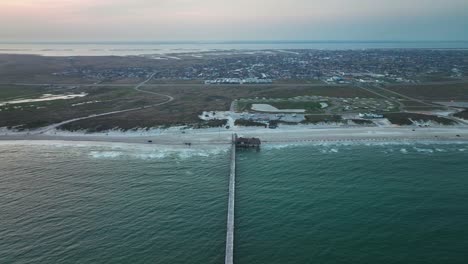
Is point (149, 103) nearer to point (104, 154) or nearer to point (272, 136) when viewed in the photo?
point (104, 154)

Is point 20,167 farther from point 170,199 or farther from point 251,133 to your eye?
point 251,133

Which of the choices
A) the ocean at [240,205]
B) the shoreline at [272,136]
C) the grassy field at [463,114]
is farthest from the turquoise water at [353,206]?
the grassy field at [463,114]

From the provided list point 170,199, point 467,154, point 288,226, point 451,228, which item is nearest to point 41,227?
point 170,199

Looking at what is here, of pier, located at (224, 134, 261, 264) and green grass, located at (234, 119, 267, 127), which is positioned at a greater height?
green grass, located at (234, 119, 267, 127)

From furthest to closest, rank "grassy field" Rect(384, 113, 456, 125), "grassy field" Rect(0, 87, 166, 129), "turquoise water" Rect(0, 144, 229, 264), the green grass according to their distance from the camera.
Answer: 1. "grassy field" Rect(0, 87, 166, 129)
2. "grassy field" Rect(384, 113, 456, 125)
3. the green grass
4. "turquoise water" Rect(0, 144, 229, 264)


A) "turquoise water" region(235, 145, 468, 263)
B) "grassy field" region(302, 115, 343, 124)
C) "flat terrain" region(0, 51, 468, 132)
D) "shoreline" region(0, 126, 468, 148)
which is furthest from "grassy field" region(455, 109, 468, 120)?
"grassy field" region(302, 115, 343, 124)

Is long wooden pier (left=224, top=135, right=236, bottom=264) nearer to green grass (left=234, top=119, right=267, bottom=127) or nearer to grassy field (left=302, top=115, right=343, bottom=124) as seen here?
green grass (left=234, top=119, right=267, bottom=127)

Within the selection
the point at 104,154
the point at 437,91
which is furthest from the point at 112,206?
the point at 437,91
